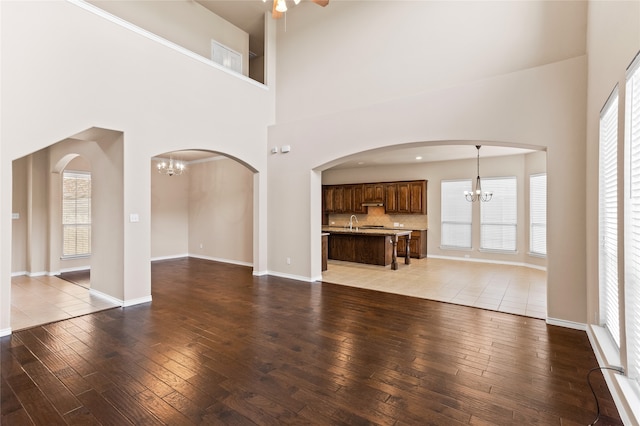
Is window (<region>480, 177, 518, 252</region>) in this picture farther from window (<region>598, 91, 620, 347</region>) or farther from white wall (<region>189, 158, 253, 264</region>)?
white wall (<region>189, 158, 253, 264</region>)

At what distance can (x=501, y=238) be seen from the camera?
8.26 m

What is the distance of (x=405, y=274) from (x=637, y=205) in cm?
503

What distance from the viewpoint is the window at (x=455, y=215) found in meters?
8.79

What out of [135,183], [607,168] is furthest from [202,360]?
[607,168]

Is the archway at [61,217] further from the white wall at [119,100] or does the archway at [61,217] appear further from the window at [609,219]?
the window at [609,219]

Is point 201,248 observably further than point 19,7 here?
Yes

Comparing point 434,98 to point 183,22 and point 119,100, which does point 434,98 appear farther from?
point 183,22

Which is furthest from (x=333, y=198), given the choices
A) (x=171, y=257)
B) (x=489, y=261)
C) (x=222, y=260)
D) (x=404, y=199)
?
(x=171, y=257)

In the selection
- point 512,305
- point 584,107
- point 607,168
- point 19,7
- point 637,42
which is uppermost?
point 19,7

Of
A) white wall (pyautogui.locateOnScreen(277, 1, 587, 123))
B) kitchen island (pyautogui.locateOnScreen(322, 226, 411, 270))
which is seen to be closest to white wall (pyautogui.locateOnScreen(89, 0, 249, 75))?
white wall (pyautogui.locateOnScreen(277, 1, 587, 123))

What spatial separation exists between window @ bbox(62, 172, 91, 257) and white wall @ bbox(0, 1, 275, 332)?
3.34m

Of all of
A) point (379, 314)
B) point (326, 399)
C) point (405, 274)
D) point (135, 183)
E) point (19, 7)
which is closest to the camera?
point (326, 399)

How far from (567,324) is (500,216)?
5.05 metres

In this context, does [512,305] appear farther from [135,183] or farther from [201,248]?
[201,248]
